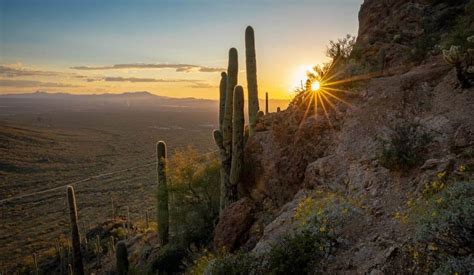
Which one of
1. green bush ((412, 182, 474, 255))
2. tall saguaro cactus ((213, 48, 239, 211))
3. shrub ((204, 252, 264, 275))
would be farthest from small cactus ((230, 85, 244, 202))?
green bush ((412, 182, 474, 255))

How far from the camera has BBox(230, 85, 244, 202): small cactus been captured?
13227mm

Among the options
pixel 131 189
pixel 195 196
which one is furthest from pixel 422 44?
pixel 131 189

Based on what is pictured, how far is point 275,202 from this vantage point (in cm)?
1177

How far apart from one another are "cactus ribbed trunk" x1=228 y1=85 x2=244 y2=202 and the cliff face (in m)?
0.30

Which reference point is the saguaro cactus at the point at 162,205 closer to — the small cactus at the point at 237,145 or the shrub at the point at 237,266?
the small cactus at the point at 237,145

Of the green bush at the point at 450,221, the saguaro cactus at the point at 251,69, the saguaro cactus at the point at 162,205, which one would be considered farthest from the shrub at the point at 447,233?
the saguaro cactus at the point at 162,205

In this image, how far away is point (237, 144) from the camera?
43.4 feet

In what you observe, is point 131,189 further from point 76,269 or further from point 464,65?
point 464,65

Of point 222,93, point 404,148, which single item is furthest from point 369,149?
point 222,93

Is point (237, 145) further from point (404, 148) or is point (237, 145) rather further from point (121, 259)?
point (121, 259)

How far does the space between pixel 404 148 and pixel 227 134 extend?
7.28m

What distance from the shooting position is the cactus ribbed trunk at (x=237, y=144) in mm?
13227

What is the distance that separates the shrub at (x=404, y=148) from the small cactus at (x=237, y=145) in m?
5.88

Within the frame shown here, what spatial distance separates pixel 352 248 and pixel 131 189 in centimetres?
4348
